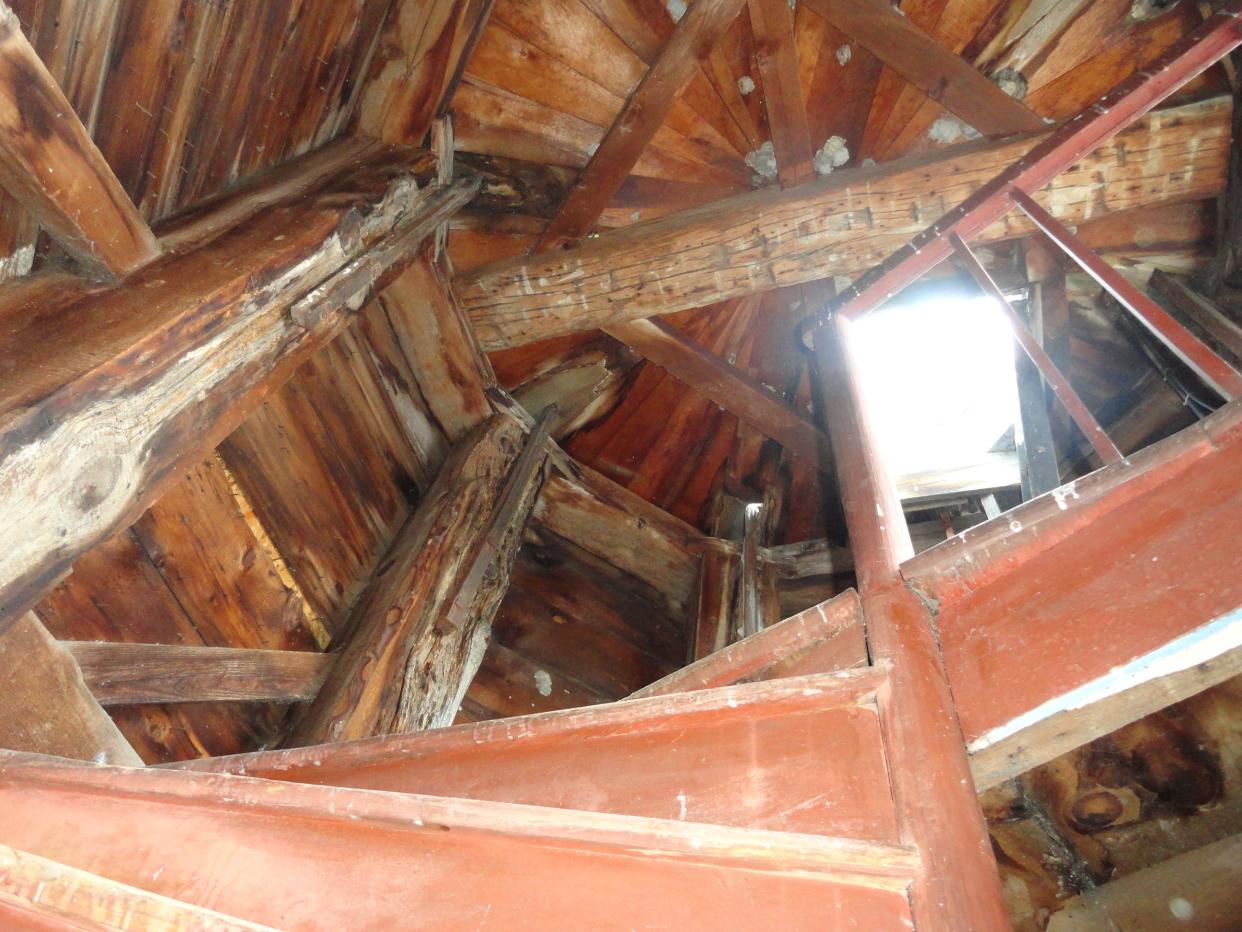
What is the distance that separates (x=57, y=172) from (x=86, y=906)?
122 centimetres

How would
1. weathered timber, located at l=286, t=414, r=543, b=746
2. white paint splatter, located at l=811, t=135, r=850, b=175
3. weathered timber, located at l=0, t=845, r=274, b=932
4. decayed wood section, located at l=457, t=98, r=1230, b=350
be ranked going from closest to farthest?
weathered timber, located at l=0, t=845, r=274, b=932
weathered timber, located at l=286, t=414, r=543, b=746
decayed wood section, located at l=457, t=98, r=1230, b=350
white paint splatter, located at l=811, t=135, r=850, b=175

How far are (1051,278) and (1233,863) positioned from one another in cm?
218

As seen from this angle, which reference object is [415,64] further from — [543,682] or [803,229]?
[543,682]

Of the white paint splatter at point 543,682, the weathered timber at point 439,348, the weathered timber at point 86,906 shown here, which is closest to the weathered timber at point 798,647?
the weathered timber at point 86,906

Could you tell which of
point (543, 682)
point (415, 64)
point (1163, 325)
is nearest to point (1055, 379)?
point (1163, 325)

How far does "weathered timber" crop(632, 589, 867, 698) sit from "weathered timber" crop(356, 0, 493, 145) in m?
2.22

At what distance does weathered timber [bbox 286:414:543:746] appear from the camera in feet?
7.77

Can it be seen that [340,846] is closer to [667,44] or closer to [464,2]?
[464,2]

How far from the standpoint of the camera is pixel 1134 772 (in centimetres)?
275

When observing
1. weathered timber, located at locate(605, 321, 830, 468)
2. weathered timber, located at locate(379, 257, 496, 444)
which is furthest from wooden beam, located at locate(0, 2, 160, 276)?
weathered timber, located at locate(605, 321, 830, 468)

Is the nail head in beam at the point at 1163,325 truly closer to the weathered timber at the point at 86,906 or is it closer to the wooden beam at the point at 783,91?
the wooden beam at the point at 783,91

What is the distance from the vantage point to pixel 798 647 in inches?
51.1

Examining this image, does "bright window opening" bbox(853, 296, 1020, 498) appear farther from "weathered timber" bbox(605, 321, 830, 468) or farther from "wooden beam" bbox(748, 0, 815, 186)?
"wooden beam" bbox(748, 0, 815, 186)

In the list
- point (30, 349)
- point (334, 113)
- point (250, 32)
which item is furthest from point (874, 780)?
point (334, 113)
